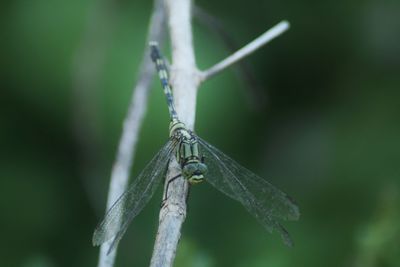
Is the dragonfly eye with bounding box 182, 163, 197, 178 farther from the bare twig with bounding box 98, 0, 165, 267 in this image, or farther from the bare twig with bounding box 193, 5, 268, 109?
the bare twig with bounding box 193, 5, 268, 109

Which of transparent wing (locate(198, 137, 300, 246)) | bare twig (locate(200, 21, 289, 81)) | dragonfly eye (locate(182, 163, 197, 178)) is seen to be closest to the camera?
dragonfly eye (locate(182, 163, 197, 178))

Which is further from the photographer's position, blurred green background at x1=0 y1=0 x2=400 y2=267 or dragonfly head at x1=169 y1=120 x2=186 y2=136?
blurred green background at x1=0 y1=0 x2=400 y2=267

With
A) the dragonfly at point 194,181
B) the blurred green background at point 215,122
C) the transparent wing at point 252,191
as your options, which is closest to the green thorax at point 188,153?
the dragonfly at point 194,181

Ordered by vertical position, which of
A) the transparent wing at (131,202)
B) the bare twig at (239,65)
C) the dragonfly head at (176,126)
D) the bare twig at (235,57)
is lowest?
the transparent wing at (131,202)

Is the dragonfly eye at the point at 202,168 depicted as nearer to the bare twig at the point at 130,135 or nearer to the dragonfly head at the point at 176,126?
the dragonfly head at the point at 176,126

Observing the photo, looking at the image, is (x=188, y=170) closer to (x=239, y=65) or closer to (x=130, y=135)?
(x=130, y=135)

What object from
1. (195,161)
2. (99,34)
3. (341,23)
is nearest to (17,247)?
(99,34)

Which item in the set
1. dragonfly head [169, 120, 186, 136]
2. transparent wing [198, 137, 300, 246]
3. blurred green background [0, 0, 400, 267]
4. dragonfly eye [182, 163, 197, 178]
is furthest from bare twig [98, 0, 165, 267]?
blurred green background [0, 0, 400, 267]

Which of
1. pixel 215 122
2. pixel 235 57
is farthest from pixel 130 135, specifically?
pixel 215 122

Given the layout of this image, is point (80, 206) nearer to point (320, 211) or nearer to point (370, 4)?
point (320, 211)
